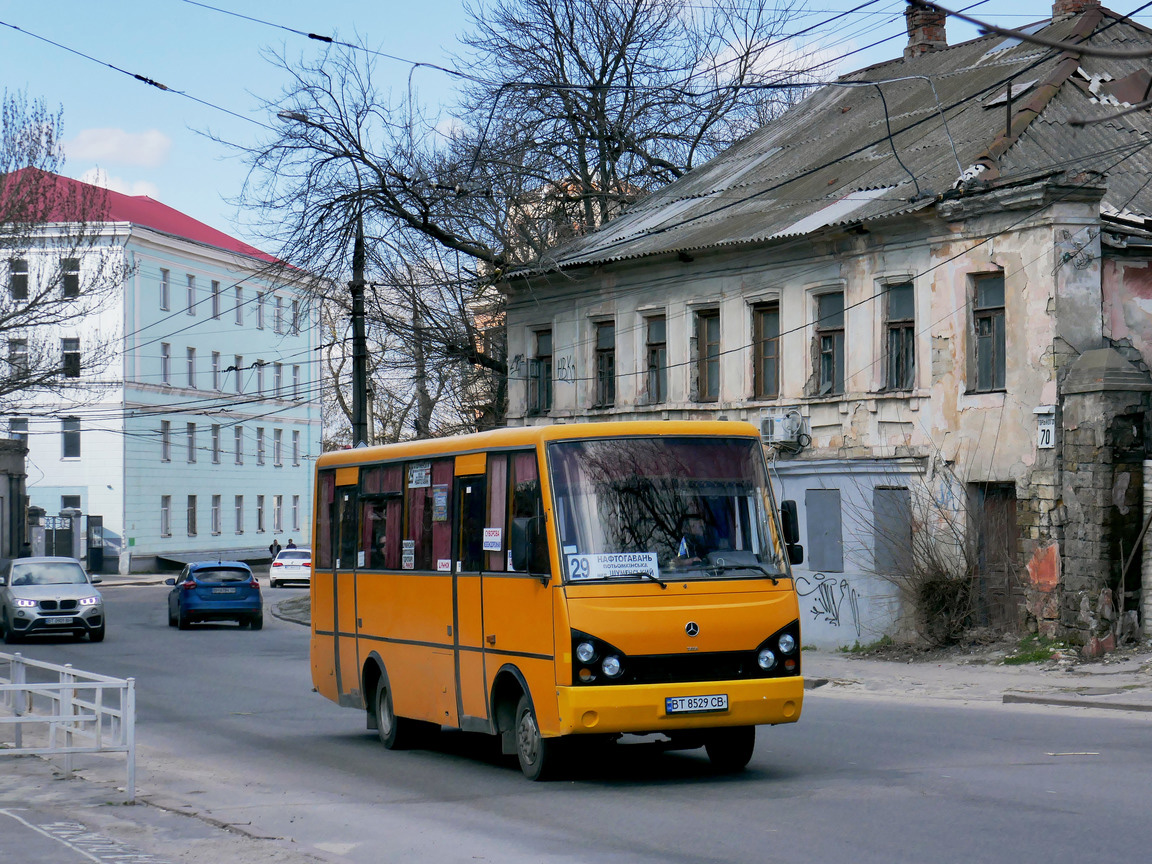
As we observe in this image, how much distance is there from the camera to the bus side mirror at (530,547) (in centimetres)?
1094

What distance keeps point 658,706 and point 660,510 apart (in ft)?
4.80

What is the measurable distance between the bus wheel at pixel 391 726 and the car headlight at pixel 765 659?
13.5 ft

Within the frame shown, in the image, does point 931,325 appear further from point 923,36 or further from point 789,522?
point 789,522

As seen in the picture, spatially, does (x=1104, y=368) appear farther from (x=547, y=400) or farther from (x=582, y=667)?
(x=547, y=400)

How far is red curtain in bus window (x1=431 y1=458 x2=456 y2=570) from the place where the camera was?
12797 mm

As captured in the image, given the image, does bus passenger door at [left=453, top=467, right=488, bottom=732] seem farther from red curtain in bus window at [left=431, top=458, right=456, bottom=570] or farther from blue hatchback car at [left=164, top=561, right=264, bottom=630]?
blue hatchback car at [left=164, top=561, right=264, bottom=630]

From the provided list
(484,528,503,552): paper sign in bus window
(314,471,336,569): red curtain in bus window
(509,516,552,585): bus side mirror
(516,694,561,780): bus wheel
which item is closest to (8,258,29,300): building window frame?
(314,471,336,569): red curtain in bus window

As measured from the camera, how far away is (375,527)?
14453 mm

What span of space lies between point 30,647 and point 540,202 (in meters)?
16.5

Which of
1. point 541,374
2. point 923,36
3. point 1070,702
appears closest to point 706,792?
point 1070,702

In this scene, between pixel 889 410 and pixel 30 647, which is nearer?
pixel 889 410

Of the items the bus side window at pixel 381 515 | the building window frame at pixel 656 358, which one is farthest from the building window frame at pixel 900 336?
the bus side window at pixel 381 515

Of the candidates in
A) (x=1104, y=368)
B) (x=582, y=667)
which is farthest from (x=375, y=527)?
(x=1104, y=368)

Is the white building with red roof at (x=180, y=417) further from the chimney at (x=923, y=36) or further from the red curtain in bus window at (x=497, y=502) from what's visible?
the red curtain in bus window at (x=497, y=502)
